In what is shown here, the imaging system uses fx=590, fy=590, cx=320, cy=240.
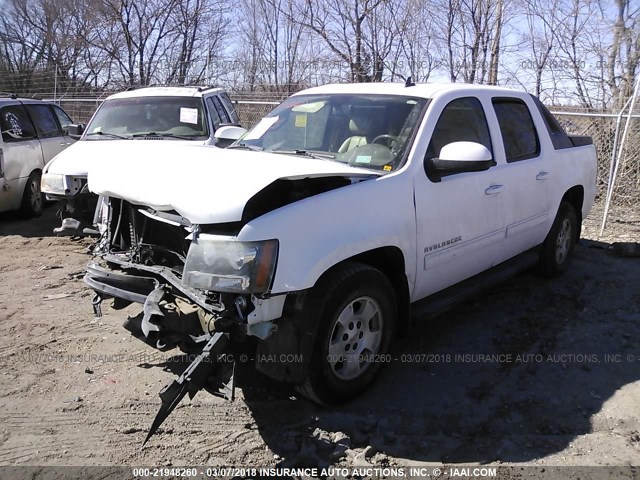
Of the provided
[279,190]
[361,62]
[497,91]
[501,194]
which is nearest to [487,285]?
[501,194]

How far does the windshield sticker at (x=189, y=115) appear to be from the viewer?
7.67m

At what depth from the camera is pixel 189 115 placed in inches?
303

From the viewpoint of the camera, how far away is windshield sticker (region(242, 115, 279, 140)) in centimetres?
479

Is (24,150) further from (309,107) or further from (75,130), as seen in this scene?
(309,107)

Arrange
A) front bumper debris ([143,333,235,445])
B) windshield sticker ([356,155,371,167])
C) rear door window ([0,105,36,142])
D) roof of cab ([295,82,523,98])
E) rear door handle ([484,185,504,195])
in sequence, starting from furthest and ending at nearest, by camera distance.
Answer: rear door window ([0,105,36,142])
rear door handle ([484,185,504,195])
roof of cab ([295,82,523,98])
windshield sticker ([356,155,371,167])
front bumper debris ([143,333,235,445])

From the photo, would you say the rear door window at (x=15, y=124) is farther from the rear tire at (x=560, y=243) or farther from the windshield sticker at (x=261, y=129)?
the rear tire at (x=560, y=243)

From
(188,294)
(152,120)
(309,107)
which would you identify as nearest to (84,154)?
(152,120)

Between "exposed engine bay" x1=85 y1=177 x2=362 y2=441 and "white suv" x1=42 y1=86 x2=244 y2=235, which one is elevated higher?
"white suv" x1=42 y1=86 x2=244 y2=235

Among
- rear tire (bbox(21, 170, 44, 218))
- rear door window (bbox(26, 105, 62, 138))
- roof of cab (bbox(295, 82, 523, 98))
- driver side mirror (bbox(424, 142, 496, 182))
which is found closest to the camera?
driver side mirror (bbox(424, 142, 496, 182))

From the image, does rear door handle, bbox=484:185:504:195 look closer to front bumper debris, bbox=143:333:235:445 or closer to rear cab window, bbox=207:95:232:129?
front bumper debris, bbox=143:333:235:445

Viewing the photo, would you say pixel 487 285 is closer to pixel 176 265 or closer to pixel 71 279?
pixel 176 265

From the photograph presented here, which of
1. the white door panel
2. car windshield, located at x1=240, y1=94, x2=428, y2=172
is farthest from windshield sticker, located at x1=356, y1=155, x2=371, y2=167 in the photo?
the white door panel

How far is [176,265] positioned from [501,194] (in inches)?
100

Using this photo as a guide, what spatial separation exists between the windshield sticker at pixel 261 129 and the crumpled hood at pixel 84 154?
81.0 inches
